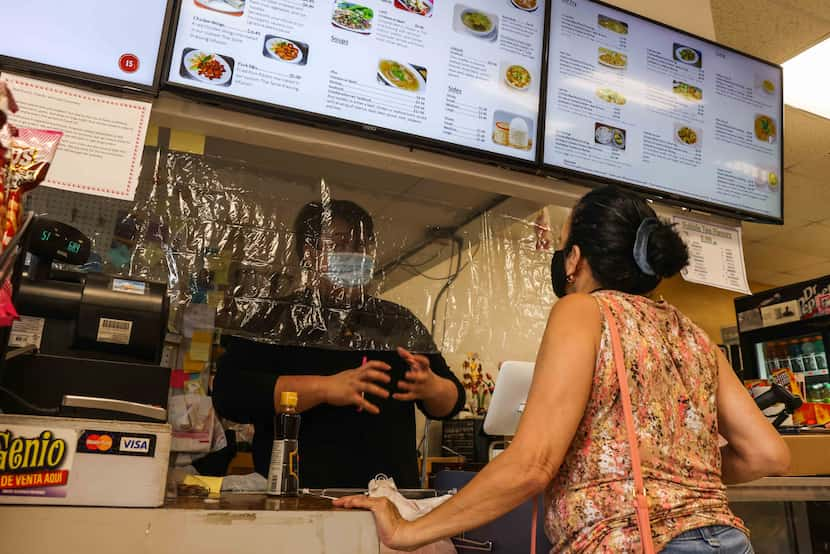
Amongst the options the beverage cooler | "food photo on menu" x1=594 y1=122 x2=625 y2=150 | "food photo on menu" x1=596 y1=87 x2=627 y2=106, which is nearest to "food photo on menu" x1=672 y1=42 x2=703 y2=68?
"food photo on menu" x1=596 y1=87 x2=627 y2=106

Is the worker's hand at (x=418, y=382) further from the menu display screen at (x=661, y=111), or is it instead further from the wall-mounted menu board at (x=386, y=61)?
the menu display screen at (x=661, y=111)

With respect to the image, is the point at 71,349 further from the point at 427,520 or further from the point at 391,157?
Result: the point at 391,157

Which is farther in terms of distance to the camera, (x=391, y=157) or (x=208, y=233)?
(x=391, y=157)

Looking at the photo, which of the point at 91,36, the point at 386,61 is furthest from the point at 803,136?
the point at 91,36

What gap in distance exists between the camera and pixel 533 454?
3.31 ft

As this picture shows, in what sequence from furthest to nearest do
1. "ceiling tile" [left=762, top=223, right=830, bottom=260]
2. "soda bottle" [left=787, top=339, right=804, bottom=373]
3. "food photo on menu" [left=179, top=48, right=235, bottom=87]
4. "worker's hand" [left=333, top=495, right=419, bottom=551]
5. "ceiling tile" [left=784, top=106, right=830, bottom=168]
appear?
"ceiling tile" [left=762, top=223, right=830, bottom=260], "ceiling tile" [left=784, top=106, right=830, bottom=168], "soda bottle" [left=787, top=339, right=804, bottom=373], "food photo on menu" [left=179, top=48, right=235, bottom=87], "worker's hand" [left=333, top=495, right=419, bottom=551]

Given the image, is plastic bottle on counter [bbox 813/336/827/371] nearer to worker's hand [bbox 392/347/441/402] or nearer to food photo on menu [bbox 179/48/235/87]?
worker's hand [bbox 392/347/441/402]

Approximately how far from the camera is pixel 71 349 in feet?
3.45

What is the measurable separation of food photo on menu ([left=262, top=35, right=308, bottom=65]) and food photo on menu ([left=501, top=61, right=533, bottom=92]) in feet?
2.01

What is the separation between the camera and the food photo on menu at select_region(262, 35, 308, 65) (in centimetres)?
165

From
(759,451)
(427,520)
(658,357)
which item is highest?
(658,357)

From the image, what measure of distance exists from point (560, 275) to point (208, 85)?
3.16 feet

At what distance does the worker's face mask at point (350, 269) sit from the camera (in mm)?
1807

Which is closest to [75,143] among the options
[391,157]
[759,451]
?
[391,157]
